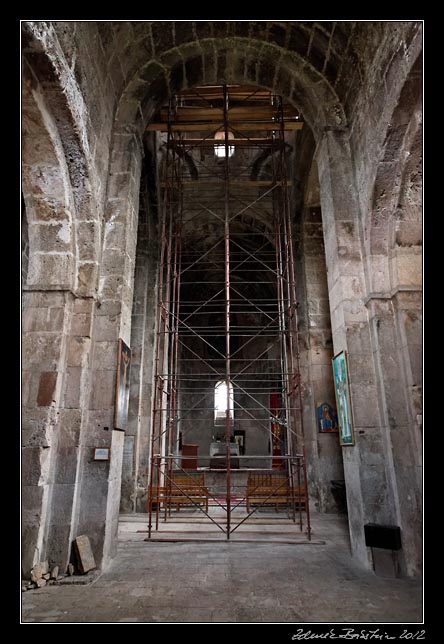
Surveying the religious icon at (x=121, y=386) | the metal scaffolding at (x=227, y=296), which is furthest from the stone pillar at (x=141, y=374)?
the religious icon at (x=121, y=386)

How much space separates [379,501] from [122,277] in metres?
4.78

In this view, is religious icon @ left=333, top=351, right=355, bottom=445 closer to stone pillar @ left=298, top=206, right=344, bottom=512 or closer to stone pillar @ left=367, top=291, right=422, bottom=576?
stone pillar @ left=367, top=291, right=422, bottom=576

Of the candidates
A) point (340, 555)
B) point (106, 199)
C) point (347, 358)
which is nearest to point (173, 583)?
point (340, 555)

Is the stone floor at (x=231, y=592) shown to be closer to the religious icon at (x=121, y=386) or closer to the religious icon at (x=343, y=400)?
the religious icon at (x=343, y=400)

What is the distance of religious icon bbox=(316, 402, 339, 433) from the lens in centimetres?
1057

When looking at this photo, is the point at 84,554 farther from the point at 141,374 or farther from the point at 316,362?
the point at 316,362

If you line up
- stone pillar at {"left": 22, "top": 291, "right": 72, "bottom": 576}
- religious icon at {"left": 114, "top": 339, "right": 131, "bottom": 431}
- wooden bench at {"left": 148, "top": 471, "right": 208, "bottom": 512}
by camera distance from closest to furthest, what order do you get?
stone pillar at {"left": 22, "top": 291, "right": 72, "bottom": 576}
religious icon at {"left": 114, "top": 339, "right": 131, "bottom": 431}
wooden bench at {"left": 148, "top": 471, "right": 208, "bottom": 512}

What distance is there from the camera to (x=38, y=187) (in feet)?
18.0

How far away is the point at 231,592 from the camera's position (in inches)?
173

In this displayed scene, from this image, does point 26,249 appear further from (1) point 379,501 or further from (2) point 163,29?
(1) point 379,501

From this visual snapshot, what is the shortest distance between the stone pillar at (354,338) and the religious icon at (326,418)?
173 inches

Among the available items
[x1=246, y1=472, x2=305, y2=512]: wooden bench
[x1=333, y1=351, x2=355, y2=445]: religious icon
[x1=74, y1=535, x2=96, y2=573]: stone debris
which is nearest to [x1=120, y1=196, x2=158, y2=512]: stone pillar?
[x1=246, y1=472, x2=305, y2=512]: wooden bench

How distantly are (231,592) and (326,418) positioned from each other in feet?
22.3

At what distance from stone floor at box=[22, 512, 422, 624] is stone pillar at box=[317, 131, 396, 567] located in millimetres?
736
